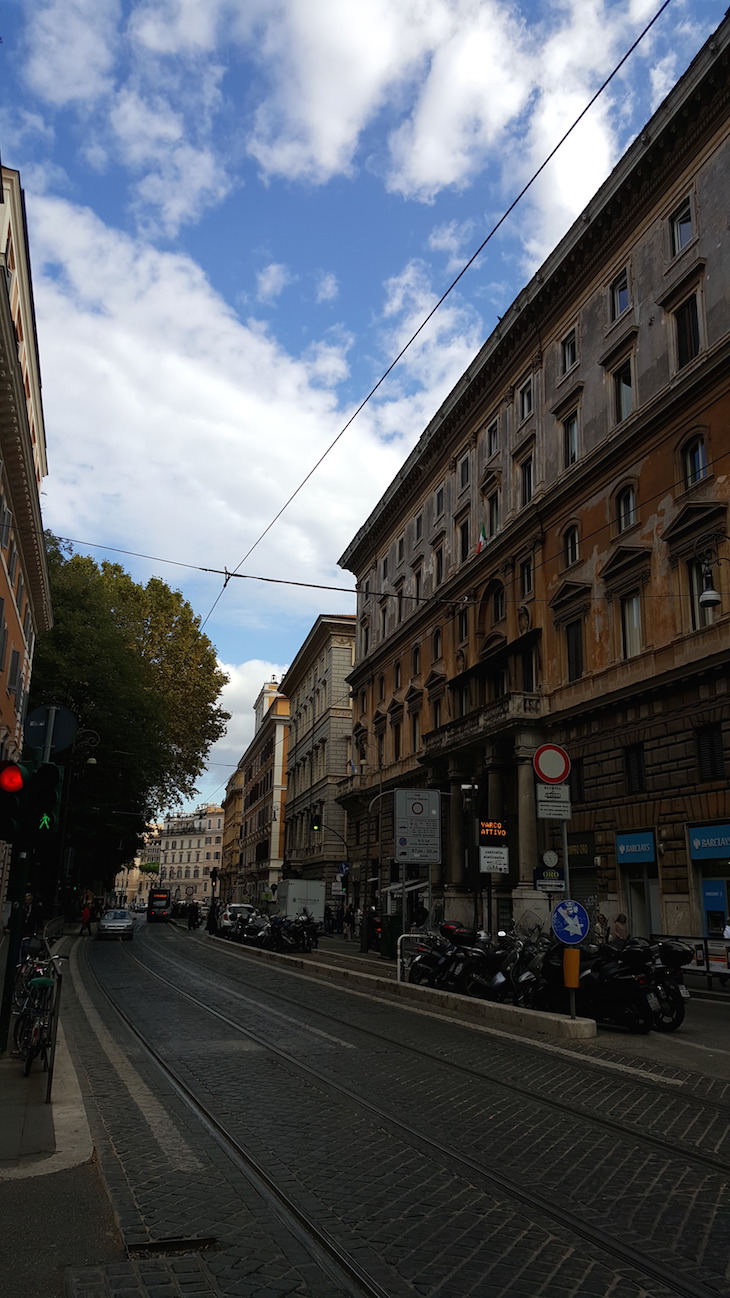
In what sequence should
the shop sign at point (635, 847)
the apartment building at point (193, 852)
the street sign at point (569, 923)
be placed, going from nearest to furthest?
the street sign at point (569, 923), the shop sign at point (635, 847), the apartment building at point (193, 852)

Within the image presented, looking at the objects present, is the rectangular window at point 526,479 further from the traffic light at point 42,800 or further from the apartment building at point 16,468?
the traffic light at point 42,800

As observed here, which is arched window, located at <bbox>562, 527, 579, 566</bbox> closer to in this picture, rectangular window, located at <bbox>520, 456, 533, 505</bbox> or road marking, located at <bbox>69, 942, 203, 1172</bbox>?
rectangular window, located at <bbox>520, 456, 533, 505</bbox>

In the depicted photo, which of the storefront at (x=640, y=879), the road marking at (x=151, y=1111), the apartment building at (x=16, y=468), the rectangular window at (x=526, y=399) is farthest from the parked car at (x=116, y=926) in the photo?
the road marking at (x=151, y=1111)

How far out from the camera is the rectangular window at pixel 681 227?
25.7 metres

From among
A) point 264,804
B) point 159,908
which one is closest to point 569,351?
point 159,908

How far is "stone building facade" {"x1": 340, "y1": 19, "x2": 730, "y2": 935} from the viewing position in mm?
23281

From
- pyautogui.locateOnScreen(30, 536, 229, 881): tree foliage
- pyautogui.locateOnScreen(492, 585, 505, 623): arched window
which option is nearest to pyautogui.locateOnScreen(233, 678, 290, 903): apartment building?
pyautogui.locateOnScreen(30, 536, 229, 881): tree foliage

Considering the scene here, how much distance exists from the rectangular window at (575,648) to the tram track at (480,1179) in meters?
20.4

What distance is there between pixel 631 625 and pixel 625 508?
3.47m

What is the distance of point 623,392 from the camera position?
2847 cm

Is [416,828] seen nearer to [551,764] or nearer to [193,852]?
[551,764]

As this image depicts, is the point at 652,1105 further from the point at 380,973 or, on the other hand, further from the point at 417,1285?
the point at 380,973

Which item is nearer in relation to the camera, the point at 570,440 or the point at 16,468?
the point at 16,468

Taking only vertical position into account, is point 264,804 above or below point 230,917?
above
